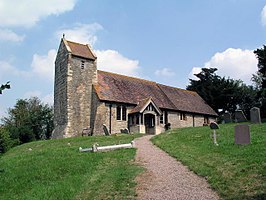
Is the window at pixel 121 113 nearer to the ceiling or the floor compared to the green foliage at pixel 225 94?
nearer to the floor

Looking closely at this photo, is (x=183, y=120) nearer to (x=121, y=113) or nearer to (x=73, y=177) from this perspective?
(x=121, y=113)

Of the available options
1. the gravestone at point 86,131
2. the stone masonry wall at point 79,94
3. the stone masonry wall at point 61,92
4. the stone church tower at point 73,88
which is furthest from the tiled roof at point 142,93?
the stone masonry wall at point 61,92

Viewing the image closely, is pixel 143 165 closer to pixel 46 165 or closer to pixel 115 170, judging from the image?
pixel 115 170

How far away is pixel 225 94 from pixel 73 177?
45796 mm

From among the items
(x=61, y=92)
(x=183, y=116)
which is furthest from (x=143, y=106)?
(x=61, y=92)

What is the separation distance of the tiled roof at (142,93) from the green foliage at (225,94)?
652 centimetres

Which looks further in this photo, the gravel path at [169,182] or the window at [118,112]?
the window at [118,112]

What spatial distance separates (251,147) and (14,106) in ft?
171

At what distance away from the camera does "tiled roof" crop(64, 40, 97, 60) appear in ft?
121

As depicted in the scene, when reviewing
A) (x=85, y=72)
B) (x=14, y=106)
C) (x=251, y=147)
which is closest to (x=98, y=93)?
(x=85, y=72)

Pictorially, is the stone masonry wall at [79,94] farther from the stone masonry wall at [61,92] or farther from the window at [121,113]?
the window at [121,113]

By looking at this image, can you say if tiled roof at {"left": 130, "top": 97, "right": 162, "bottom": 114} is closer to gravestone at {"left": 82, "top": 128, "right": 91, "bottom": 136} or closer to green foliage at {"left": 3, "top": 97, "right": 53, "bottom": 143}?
gravestone at {"left": 82, "top": 128, "right": 91, "bottom": 136}

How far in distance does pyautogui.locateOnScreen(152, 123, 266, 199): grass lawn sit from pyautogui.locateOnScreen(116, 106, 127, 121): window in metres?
16.7

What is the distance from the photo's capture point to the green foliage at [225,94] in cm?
5431
